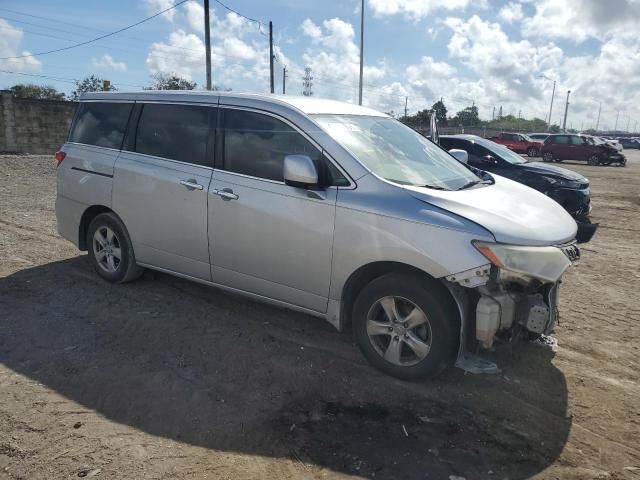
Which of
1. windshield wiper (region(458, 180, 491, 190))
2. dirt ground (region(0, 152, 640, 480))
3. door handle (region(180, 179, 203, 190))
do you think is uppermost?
windshield wiper (region(458, 180, 491, 190))

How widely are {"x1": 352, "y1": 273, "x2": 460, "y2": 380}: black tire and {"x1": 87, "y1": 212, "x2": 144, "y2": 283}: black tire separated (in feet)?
8.68

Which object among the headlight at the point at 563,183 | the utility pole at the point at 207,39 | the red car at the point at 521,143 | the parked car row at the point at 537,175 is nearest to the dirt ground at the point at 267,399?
the parked car row at the point at 537,175

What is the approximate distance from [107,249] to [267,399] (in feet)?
9.55

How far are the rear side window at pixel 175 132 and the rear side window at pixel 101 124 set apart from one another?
29 cm

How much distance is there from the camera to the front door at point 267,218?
377 centimetres

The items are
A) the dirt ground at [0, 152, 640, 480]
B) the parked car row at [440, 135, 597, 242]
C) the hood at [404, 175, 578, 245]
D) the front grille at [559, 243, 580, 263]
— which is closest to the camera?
the dirt ground at [0, 152, 640, 480]

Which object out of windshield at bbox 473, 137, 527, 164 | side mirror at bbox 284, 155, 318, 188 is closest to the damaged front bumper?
side mirror at bbox 284, 155, 318, 188

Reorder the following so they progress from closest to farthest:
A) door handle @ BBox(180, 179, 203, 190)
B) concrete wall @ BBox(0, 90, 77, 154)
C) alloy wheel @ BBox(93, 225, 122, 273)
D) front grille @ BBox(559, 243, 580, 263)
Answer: front grille @ BBox(559, 243, 580, 263)
door handle @ BBox(180, 179, 203, 190)
alloy wheel @ BBox(93, 225, 122, 273)
concrete wall @ BBox(0, 90, 77, 154)

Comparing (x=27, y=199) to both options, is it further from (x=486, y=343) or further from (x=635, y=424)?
(x=635, y=424)

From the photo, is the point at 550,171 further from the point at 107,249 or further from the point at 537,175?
the point at 107,249

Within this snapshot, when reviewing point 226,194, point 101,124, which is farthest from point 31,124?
point 226,194

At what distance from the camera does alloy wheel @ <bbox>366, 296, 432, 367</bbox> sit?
3.48 m

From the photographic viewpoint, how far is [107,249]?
5367 millimetres

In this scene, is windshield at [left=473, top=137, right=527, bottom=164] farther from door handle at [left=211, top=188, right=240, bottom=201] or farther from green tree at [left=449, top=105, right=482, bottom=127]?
green tree at [left=449, top=105, right=482, bottom=127]
